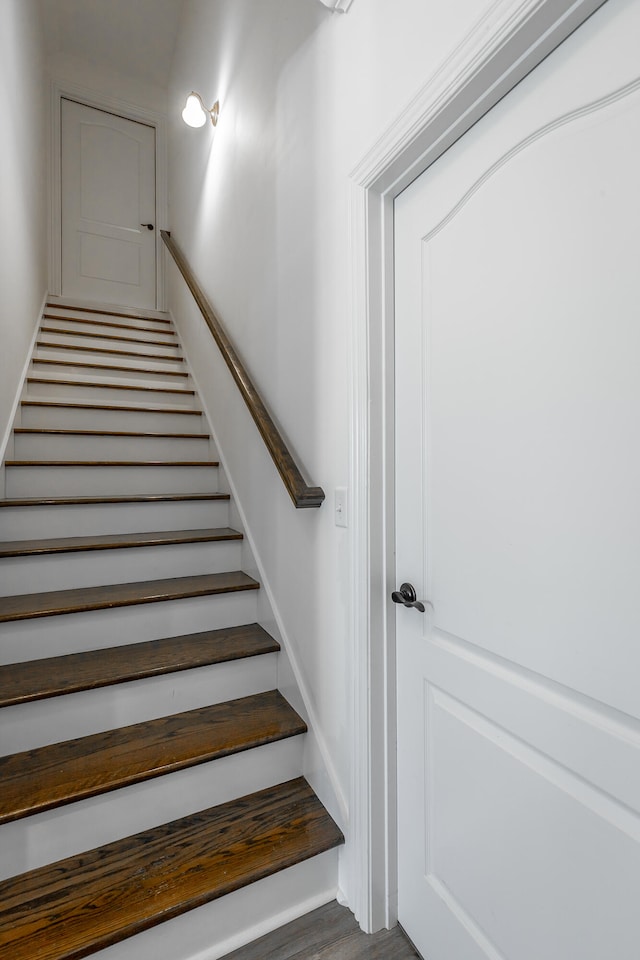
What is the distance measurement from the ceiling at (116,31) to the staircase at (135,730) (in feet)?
11.2

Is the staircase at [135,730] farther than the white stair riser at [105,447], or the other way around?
the white stair riser at [105,447]

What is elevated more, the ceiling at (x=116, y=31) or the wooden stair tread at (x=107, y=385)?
the ceiling at (x=116, y=31)

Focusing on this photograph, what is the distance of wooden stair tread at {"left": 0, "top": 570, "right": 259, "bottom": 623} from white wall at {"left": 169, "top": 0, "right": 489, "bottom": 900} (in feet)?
0.71

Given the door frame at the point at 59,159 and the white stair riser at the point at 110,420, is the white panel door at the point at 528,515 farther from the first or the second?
the door frame at the point at 59,159

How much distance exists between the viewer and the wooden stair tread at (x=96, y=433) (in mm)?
2225

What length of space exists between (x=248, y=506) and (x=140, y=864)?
1237 mm

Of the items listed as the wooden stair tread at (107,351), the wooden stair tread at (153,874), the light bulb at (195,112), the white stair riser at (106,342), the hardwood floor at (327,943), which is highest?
the light bulb at (195,112)

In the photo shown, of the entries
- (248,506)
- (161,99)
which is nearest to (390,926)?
(248,506)

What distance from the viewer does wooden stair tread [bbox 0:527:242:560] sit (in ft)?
5.57

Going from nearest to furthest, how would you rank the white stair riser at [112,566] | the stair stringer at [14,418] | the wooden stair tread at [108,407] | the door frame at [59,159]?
the white stair riser at [112,566] < the stair stringer at [14,418] < the wooden stair tread at [108,407] < the door frame at [59,159]

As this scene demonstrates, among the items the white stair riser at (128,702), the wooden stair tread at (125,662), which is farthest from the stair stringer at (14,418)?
the white stair riser at (128,702)

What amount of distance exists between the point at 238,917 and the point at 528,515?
1.22m

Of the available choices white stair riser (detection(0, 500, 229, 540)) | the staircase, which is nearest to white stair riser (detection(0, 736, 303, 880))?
the staircase

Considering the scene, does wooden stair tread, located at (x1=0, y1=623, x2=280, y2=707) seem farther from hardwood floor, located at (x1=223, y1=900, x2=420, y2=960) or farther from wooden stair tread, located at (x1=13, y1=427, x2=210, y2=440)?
wooden stair tread, located at (x1=13, y1=427, x2=210, y2=440)
